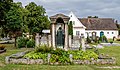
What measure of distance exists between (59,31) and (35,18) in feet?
128

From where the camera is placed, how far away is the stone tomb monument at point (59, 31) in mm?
24609

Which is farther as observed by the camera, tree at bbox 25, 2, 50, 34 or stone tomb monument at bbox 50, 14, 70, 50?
tree at bbox 25, 2, 50, 34

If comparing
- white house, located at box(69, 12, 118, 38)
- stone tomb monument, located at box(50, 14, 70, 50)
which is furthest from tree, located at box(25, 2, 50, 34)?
stone tomb monument, located at box(50, 14, 70, 50)

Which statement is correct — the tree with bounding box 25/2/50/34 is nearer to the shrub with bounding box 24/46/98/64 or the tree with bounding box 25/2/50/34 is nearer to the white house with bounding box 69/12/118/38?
the white house with bounding box 69/12/118/38

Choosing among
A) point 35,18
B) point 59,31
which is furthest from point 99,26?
point 59,31

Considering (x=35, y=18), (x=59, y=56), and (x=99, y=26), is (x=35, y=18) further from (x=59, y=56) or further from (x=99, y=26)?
(x=59, y=56)

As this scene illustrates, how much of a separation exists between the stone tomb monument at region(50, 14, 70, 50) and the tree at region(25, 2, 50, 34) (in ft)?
119

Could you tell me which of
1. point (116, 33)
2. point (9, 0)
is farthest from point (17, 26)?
point (116, 33)

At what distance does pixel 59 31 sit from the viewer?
27.6 meters

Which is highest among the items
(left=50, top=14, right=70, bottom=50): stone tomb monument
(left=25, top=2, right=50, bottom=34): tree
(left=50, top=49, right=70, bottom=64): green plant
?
(left=25, top=2, right=50, bottom=34): tree

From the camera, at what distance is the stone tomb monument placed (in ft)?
80.7

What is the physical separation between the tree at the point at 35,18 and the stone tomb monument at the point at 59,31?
119 feet

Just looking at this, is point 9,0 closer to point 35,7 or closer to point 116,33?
point 35,7

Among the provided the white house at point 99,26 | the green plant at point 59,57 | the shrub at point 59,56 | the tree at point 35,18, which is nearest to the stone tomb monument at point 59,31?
the shrub at point 59,56
